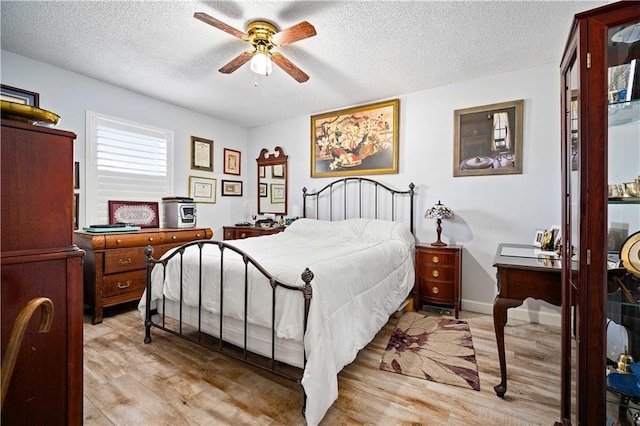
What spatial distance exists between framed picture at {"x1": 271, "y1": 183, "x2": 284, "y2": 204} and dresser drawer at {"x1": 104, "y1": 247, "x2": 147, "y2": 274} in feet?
7.24

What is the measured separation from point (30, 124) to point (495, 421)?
2.51m

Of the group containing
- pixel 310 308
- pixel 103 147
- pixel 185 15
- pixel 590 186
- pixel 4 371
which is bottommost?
pixel 310 308

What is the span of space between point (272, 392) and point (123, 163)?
131 inches

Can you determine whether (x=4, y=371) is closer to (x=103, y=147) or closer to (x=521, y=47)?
(x=103, y=147)

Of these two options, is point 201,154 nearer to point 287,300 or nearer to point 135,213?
point 135,213

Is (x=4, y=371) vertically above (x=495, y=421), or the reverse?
(x=4, y=371)

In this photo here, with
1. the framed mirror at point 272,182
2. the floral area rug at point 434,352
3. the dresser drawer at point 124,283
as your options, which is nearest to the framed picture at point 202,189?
the framed mirror at point 272,182

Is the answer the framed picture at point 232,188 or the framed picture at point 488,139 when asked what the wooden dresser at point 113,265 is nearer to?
the framed picture at point 232,188

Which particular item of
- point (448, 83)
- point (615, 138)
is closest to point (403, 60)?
point (448, 83)

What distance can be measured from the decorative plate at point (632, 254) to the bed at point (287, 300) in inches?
53.5

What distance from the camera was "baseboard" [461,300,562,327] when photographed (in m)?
2.95

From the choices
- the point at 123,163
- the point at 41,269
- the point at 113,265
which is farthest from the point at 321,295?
the point at 123,163

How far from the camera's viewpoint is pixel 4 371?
26.8 inches

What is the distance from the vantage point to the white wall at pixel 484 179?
300 centimetres
